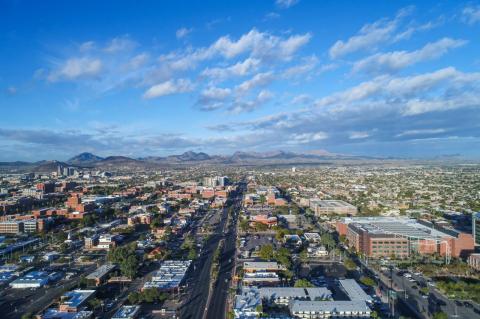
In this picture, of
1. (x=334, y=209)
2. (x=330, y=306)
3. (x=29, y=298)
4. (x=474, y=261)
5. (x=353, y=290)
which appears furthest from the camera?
(x=334, y=209)

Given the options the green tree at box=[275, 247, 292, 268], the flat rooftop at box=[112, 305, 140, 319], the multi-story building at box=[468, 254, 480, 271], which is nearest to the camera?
the flat rooftop at box=[112, 305, 140, 319]

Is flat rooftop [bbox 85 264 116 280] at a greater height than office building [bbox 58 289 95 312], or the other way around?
flat rooftop [bbox 85 264 116 280]

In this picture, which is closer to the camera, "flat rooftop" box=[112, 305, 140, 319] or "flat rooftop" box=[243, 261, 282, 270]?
"flat rooftop" box=[112, 305, 140, 319]

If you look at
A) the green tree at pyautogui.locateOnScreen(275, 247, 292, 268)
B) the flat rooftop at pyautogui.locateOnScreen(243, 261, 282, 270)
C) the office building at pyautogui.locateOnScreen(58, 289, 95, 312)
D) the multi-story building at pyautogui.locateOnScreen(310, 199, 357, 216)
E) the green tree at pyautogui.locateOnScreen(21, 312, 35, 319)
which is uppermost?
the multi-story building at pyautogui.locateOnScreen(310, 199, 357, 216)

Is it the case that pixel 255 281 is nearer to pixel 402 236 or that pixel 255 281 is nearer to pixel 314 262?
pixel 314 262

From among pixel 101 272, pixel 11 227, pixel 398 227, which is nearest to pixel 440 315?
pixel 398 227

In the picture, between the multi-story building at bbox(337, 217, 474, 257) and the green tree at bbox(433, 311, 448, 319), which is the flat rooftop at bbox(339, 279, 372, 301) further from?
the multi-story building at bbox(337, 217, 474, 257)

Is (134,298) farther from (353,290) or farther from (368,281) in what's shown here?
(368,281)

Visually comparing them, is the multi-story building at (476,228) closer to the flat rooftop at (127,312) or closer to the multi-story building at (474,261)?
the multi-story building at (474,261)

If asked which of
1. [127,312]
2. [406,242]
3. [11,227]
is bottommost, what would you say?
[127,312]

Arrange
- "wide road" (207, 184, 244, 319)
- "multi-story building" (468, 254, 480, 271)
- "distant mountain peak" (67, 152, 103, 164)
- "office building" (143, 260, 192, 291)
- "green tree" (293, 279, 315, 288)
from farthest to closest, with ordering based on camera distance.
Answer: "distant mountain peak" (67, 152, 103, 164) < "multi-story building" (468, 254, 480, 271) < "office building" (143, 260, 192, 291) < "green tree" (293, 279, 315, 288) < "wide road" (207, 184, 244, 319)

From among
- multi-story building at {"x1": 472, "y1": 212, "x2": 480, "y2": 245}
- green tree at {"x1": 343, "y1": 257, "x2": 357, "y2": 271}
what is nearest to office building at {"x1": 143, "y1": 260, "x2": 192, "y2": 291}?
green tree at {"x1": 343, "y1": 257, "x2": 357, "y2": 271}
